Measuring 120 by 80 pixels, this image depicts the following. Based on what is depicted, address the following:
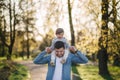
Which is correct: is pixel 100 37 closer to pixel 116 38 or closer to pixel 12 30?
pixel 116 38

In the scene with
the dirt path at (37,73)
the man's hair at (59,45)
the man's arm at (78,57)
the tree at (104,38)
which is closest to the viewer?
the man's hair at (59,45)

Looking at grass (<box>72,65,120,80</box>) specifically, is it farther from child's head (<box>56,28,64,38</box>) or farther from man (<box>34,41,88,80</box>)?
child's head (<box>56,28,64,38</box>)

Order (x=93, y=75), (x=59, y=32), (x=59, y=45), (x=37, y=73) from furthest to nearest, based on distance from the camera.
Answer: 1. (x=37, y=73)
2. (x=93, y=75)
3. (x=59, y=32)
4. (x=59, y=45)

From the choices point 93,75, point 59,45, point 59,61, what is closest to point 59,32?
point 59,45

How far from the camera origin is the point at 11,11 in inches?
1652

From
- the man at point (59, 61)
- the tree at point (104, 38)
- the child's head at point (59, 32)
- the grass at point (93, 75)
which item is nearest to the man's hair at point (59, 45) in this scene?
the man at point (59, 61)

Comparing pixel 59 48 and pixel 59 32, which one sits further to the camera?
pixel 59 32

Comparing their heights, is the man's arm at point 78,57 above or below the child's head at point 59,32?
below

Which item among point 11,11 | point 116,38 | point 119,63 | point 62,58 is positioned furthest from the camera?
point 11,11

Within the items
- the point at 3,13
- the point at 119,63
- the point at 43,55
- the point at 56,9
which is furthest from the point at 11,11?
the point at 43,55

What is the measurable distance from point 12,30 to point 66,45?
39484mm

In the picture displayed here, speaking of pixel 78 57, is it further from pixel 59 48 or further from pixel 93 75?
pixel 93 75

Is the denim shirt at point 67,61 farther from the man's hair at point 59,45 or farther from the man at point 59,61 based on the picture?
the man's hair at point 59,45

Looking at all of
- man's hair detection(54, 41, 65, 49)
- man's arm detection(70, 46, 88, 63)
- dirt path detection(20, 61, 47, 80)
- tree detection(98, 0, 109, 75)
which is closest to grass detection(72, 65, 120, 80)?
tree detection(98, 0, 109, 75)
